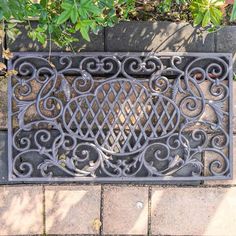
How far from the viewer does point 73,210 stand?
2.92 m

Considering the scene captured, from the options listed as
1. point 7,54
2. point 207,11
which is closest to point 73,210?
point 7,54

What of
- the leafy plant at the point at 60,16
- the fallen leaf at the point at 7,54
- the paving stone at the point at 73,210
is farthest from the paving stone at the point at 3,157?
the leafy plant at the point at 60,16

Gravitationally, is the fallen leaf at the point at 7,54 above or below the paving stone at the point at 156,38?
below

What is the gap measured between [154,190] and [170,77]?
0.82 meters

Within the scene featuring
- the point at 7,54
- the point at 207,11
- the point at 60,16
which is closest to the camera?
the point at 60,16

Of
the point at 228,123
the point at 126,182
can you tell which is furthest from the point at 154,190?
the point at 228,123

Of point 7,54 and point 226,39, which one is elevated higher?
point 226,39

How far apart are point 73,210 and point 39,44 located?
3.90 feet

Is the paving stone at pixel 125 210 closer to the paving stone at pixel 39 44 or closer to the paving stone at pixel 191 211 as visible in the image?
the paving stone at pixel 191 211

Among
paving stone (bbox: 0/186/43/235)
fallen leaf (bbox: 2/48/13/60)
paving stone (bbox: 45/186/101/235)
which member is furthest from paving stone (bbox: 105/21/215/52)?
paving stone (bbox: 0/186/43/235)

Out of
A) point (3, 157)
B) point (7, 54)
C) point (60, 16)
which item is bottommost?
point (3, 157)

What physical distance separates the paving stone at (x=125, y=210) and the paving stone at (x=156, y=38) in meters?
1.01

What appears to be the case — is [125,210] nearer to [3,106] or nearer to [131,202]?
[131,202]

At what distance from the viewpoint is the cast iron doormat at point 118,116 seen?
110 inches
